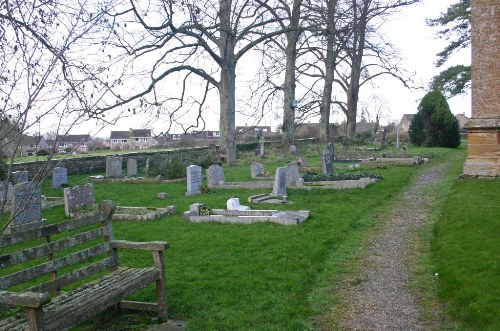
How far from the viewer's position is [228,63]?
77.5 feet

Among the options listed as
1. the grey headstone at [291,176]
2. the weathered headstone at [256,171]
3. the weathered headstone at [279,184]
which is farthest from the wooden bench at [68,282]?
the weathered headstone at [256,171]

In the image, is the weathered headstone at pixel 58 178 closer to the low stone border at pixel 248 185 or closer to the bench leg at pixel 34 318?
the low stone border at pixel 248 185

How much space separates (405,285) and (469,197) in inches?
233

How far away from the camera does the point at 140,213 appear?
11.2 m

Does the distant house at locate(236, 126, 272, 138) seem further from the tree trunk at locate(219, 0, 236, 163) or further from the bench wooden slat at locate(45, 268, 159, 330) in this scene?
the bench wooden slat at locate(45, 268, 159, 330)

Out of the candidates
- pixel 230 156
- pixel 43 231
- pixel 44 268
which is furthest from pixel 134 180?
pixel 44 268

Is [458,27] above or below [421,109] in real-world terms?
above

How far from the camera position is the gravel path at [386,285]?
4.93 meters

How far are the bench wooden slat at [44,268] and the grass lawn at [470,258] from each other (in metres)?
3.69

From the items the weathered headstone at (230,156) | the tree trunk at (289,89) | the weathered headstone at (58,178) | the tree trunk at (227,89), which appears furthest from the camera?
the tree trunk at (289,89)

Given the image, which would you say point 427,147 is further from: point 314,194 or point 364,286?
point 364,286

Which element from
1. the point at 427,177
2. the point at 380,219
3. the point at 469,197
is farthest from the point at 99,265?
the point at 427,177

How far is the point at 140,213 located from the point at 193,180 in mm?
3654

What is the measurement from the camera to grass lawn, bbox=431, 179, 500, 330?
4898 millimetres
